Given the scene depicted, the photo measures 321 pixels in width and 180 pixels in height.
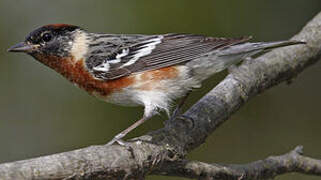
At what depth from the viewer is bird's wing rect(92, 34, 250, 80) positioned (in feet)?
16.1

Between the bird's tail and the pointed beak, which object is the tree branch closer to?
the bird's tail

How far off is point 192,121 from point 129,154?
42.3 inches

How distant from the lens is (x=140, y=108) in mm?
6023

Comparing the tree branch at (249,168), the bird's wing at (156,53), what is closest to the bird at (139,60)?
the bird's wing at (156,53)

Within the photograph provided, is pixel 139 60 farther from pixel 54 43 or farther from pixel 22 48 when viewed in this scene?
pixel 22 48

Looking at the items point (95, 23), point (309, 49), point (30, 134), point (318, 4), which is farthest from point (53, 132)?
point (318, 4)

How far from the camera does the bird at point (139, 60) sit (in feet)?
15.8

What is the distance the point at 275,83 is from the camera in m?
5.68

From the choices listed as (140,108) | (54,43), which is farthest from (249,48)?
(54,43)

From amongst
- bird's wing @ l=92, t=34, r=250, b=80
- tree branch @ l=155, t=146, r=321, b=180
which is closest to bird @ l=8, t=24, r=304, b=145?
bird's wing @ l=92, t=34, r=250, b=80

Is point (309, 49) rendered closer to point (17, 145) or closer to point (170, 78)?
point (170, 78)

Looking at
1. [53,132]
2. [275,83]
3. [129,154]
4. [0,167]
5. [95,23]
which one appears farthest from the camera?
[95,23]

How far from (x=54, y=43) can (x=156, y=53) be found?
3.04 feet

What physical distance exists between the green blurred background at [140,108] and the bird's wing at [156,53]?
3.29 ft
